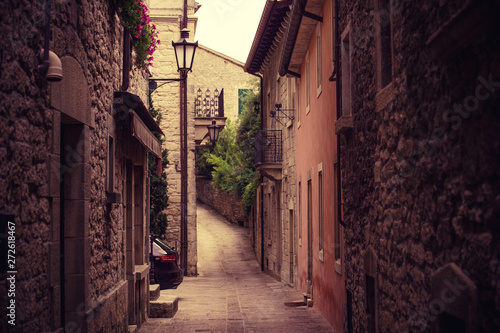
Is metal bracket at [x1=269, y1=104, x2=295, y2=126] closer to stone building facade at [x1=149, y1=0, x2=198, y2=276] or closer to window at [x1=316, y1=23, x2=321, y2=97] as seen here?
stone building facade at [x1=149, y1=0, x2=198, y2=276]

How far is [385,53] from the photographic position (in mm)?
6488

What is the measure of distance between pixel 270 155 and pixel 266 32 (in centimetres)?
398

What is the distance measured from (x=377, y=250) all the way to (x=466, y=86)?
318cm

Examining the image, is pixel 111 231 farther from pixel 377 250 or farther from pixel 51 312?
pixel 377 250

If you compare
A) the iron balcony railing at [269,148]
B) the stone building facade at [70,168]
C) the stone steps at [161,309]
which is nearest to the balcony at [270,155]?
the iron balcony railing at [269,148]

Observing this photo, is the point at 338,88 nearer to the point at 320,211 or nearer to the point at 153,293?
the point at 320,211

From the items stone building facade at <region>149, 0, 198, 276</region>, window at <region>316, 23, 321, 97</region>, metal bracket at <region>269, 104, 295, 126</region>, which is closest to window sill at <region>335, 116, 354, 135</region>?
window at <region>316, 23, 321, 97</region>

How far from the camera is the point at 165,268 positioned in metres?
16.4

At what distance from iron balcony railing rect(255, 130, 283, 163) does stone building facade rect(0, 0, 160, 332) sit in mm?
10200

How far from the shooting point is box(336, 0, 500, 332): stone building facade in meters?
3.55

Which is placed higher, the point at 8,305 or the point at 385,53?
the point at 385,53

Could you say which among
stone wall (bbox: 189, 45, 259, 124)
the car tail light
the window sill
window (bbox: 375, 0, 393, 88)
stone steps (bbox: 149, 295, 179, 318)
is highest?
stone wall (bbox: 189, 45, 259, 124)

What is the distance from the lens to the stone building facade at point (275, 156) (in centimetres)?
1936

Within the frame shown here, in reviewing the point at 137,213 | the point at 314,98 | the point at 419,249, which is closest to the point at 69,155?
the point at 419,249
